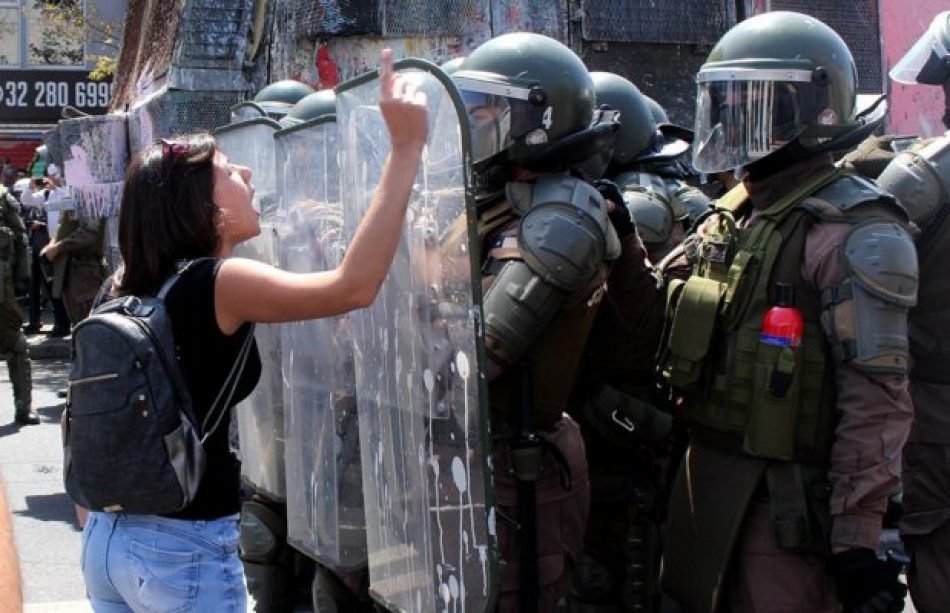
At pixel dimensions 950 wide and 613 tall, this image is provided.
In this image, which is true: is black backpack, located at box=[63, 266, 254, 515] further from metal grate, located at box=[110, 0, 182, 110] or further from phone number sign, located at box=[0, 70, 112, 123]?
phone number sign, located at box=[0, 70, 112, 123]

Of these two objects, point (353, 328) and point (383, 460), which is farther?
point (353, 328)

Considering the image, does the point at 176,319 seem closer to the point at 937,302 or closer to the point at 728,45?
the point at 728,45

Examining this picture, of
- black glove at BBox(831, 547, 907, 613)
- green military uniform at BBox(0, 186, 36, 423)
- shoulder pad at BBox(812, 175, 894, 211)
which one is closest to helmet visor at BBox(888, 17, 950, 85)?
shoulder pad at BBox(812, 175, 894, 211)

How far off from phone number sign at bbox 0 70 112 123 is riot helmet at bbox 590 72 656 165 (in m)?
20.5

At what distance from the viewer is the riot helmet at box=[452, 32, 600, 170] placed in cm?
363

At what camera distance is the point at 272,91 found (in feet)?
23.0

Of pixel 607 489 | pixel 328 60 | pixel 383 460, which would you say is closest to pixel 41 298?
pixel 328 60

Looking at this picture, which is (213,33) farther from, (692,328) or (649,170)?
(692,328)

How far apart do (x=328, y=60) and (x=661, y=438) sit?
5.34m

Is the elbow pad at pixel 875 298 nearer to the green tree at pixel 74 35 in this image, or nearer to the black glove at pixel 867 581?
the black glove at pixel 867 581

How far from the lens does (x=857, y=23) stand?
10117 millimetres

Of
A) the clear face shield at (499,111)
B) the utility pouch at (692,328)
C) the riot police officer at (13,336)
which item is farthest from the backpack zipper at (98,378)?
the riot police officer at (13,336)

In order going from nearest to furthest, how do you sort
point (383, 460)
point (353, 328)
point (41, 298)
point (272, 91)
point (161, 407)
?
point (161, 407) < point (383, 460) < point (353, 328) < point (272, 91) < point (41, 298)

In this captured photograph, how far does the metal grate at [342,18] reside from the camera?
9055mm
